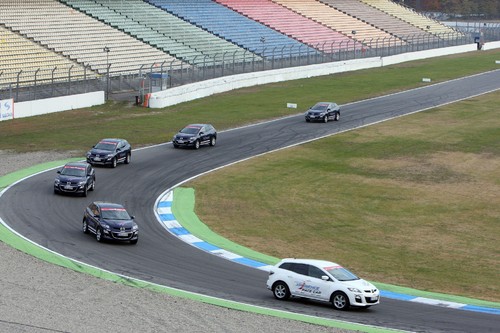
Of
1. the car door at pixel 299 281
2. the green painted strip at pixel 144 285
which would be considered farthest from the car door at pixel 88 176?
the car door at pixel 299 281

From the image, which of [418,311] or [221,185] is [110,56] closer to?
[221,185]

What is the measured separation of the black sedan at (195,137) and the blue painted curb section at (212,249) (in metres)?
10.5

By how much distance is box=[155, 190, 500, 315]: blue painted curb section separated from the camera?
30745 millimetres

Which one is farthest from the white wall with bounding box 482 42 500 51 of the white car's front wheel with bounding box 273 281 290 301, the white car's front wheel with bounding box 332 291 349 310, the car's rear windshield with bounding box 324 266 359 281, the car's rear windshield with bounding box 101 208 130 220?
the white car's front wheel with bounding box 332 291 349 310

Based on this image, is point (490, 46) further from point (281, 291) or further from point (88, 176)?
point (281, 291)

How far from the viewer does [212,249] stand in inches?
1454

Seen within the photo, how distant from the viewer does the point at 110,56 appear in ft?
261

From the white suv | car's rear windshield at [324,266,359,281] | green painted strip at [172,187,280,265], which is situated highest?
car's rear windshield at [324,266,359,281]

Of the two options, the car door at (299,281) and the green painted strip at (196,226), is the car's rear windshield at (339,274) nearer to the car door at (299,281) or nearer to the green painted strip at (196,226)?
the car door at (299,281)

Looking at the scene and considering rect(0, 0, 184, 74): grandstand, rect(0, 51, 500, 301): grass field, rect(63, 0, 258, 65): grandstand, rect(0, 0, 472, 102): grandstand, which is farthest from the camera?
rect(63, 0, 258, 65): grandstand

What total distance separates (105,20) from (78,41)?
8.80 m

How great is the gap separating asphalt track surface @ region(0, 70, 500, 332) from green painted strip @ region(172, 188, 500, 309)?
3.74 ft

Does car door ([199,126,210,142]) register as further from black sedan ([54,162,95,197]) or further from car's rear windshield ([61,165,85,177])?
car's rear windshield ([61,165,85,177])

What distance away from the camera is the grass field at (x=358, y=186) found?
37.3 metres
